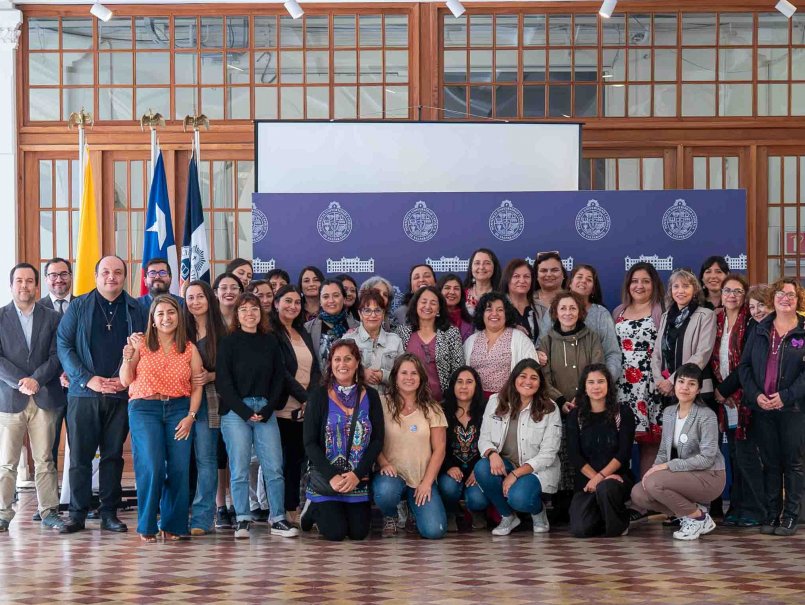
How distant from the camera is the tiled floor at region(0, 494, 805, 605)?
16.4 ft

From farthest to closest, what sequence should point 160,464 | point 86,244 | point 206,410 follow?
1. point 86,244
2. point 206,410
3. point 160,464

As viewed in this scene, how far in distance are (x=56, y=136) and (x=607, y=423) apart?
5.15 metres

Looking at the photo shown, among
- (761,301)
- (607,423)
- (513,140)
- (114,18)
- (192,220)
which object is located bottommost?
(607,423)

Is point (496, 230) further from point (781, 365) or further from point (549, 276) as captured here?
point (781, 365)

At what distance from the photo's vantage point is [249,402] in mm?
6535

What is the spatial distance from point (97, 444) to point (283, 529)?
3.83ft

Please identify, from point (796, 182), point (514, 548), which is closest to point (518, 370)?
point (514, 548)

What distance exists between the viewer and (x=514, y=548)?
6172 mm

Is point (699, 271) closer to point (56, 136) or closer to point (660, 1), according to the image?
point (660, 1)

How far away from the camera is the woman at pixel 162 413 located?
6.36m

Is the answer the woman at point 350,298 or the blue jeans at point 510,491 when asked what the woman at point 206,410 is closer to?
the woman at point 350,298

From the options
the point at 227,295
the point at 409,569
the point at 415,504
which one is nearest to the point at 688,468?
the point at 415,504

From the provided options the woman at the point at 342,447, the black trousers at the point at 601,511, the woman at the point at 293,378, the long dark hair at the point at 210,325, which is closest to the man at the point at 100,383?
the long dark hair at the point at 210,325

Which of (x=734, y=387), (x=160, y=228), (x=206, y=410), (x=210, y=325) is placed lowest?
(x=206, y=410)
